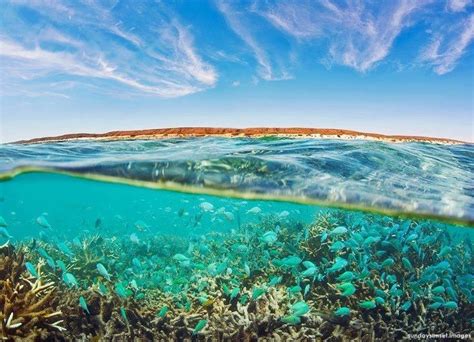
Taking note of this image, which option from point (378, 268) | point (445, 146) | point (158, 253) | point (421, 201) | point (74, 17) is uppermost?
point (74, 17)

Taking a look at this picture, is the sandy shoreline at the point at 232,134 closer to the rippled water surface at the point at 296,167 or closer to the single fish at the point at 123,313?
the rippled water surface at the point at 296,167

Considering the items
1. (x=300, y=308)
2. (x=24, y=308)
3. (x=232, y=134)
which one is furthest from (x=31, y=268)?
(x=232, y=134)

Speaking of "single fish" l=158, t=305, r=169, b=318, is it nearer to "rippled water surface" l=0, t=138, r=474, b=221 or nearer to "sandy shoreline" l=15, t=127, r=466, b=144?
"rippled water surface" l=0, t=138, r=474, b=221

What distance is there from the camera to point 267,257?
9.52 m

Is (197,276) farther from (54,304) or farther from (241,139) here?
(241,139)

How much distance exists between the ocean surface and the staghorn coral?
0.03 meters

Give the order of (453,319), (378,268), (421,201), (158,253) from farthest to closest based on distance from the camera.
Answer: (158,253), (421,201), (378,268), (453,319)

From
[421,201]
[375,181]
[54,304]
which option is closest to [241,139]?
[375,181]

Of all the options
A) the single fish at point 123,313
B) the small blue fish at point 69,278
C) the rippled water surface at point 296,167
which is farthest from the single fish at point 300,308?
the small blue fish at point 69,278

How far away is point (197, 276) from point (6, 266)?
437 cm

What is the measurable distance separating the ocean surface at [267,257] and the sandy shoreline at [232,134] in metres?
0.34

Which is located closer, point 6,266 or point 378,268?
point 6,266

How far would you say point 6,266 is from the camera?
27.2ft

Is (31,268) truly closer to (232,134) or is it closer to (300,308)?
(300,308)
